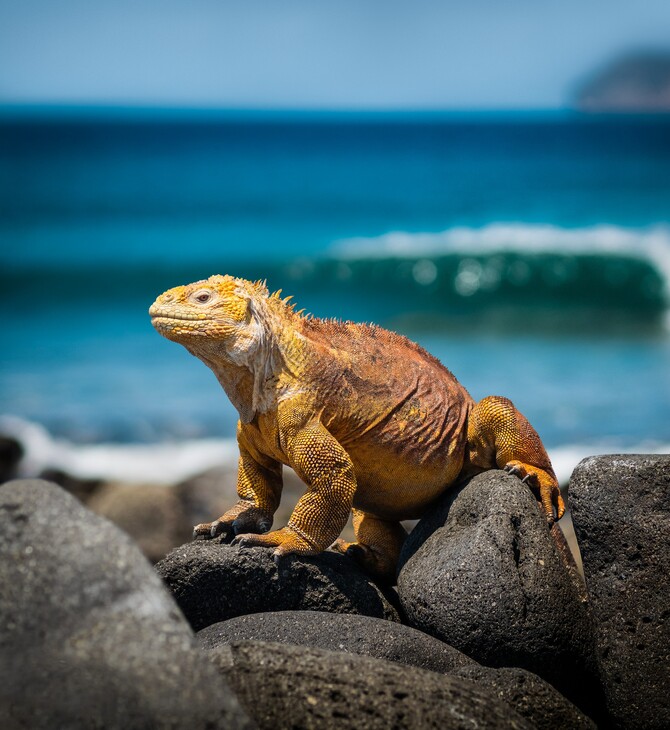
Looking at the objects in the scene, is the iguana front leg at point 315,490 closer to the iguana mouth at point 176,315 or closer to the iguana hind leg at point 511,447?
the iguana mouth at point 176,315

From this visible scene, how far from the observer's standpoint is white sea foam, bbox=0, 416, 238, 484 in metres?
14.9

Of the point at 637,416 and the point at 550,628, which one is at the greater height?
the point at 550,628

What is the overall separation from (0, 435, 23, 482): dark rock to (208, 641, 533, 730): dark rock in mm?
10802

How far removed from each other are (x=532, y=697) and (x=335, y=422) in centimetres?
183

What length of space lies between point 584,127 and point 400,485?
35.6m

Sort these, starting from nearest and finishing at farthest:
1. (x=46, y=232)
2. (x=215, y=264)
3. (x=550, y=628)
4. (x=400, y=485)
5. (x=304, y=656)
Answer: (x=304, y=656)
(x=550, y=628)
(x=400, y=485)
(x=215, y=264)
(x=46, y=232)

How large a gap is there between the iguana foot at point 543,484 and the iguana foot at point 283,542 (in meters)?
1.28

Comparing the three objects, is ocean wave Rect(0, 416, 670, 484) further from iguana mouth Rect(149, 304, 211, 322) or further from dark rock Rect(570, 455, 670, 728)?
iguana mouth Rect(149, 304, 211, 322)

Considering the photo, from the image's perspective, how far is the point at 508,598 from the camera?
5336 millimetres

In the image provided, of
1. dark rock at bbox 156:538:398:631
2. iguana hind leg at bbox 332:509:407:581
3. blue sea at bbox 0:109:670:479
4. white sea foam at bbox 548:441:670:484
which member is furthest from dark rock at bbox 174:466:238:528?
dark rock at bbox 156:538:398:631

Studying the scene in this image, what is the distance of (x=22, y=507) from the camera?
3904 millimetres

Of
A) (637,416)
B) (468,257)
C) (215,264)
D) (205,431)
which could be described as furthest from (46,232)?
(637,416)

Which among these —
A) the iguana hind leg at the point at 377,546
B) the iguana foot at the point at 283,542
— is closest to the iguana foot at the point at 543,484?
the iguana hind leg at the point at 377,546

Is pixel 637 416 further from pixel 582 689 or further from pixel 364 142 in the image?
pixel 364 142
